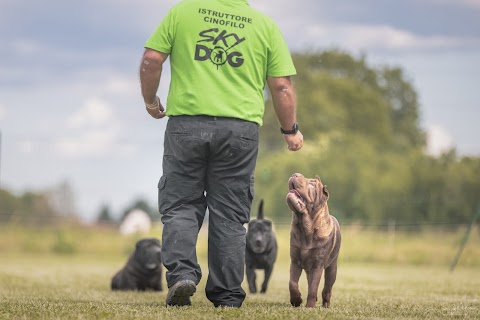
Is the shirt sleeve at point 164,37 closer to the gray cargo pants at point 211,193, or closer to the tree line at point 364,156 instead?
the gray cargo pants at point 211,193

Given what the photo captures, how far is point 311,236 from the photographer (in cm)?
663

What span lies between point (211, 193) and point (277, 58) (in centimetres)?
108

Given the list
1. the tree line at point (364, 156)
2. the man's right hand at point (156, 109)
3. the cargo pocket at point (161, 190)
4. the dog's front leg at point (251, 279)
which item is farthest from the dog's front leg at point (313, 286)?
the tree line at point (364, 156)

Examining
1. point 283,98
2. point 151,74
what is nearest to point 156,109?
point 151,74

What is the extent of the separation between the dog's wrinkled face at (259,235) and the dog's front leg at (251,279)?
226 millimetres

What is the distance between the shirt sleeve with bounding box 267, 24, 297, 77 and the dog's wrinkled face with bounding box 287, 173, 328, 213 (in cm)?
75

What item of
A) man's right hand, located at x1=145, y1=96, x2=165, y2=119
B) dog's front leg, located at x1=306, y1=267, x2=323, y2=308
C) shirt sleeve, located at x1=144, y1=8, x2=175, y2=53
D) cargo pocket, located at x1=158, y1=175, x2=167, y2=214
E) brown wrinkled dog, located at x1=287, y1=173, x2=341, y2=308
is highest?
shirt sleeve, located at x1=144, y1=8, x2=175, y2=53

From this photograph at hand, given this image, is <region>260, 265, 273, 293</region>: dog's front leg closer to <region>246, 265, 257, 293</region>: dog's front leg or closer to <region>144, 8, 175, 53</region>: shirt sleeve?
<region>246, 265, 257, 293</region>: dog's front leg

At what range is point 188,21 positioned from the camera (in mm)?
6258

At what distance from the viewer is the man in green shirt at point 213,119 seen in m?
6.25

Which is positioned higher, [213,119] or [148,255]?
[213,119]

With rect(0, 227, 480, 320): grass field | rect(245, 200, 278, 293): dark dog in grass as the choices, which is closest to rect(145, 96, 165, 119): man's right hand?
rect(0, 227, 480, 320): grass field

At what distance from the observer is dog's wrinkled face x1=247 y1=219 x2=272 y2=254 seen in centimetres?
1111

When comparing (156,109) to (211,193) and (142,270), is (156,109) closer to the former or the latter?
(211,193)
